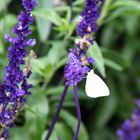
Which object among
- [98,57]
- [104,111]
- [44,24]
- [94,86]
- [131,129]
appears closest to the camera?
[94,86]

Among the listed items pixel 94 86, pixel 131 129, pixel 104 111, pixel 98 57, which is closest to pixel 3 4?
pixel 98 57

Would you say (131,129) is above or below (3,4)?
below

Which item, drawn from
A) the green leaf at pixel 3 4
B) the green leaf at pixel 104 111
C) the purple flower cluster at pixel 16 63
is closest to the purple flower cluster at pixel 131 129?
the green leaf at pixel 3 4

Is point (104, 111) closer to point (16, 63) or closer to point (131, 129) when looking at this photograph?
point (131, 129)

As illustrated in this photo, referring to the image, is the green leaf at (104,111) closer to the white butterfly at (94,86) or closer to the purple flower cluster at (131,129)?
the purple flower cluster at (131,129)

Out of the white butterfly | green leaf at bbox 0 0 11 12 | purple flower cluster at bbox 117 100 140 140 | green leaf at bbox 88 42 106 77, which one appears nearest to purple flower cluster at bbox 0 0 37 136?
the white butterfly

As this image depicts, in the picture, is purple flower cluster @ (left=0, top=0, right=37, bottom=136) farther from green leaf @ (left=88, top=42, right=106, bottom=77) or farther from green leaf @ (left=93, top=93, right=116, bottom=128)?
green leaf @ (left=93, top=93, right=116, bottom=128)

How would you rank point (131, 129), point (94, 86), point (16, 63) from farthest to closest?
point (131, 129) → point (94, 86) → point (16, 63)

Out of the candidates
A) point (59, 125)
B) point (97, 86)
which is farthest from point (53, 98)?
point (97, 86)
